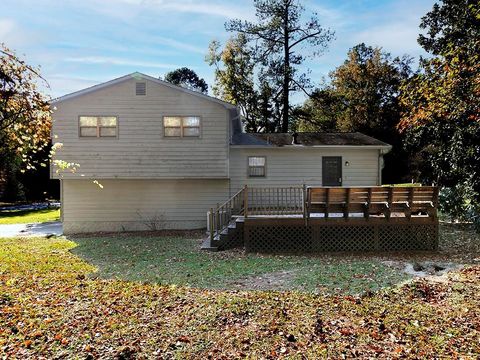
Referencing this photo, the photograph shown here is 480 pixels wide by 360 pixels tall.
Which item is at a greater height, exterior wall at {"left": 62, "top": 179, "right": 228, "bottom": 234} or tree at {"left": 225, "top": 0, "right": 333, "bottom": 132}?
tree at {"left": 225, "top": 0, "right": 333, "bottom": 132}

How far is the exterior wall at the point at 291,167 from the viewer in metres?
17.1

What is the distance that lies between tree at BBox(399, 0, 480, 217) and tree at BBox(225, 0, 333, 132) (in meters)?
10.2

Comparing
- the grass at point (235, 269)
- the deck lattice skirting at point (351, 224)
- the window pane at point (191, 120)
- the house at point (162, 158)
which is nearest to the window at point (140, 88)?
the house at point (162, 158)

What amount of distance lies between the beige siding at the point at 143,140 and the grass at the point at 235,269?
160 inches

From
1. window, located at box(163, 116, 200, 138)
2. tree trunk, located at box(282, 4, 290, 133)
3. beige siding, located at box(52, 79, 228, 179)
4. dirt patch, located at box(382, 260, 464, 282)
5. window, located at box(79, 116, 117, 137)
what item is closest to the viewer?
dirt patch, located at box(382, 260, 464, 282)

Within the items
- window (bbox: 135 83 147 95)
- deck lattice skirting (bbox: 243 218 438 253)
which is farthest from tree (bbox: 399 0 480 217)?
window (bbox: 135 83 147 95)

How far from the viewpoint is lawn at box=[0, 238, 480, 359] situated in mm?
4691

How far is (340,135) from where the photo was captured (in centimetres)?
1908

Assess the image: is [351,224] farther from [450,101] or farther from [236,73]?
[236,73]

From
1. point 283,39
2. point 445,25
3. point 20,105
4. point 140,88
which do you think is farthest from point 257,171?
point 283,39

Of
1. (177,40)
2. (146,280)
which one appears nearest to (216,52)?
(177,40)

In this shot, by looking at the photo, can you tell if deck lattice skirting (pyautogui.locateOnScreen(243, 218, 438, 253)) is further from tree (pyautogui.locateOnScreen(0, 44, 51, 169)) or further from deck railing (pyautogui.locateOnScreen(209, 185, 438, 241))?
tree (pyautogui.locateOnScreen(0, 44, 51, 169))

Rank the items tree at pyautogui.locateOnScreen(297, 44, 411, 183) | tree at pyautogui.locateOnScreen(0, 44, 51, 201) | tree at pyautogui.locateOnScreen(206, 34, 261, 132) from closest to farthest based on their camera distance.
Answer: tree at pyautogui.locateOnScreen(0, 44, 51, 201) → tree at pyautogui.locateOnScreen(206, 34, 261, 132) → tree at pyautogui.locateOnScreen(297, 44, 411, 183)

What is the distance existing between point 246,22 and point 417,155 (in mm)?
17191
